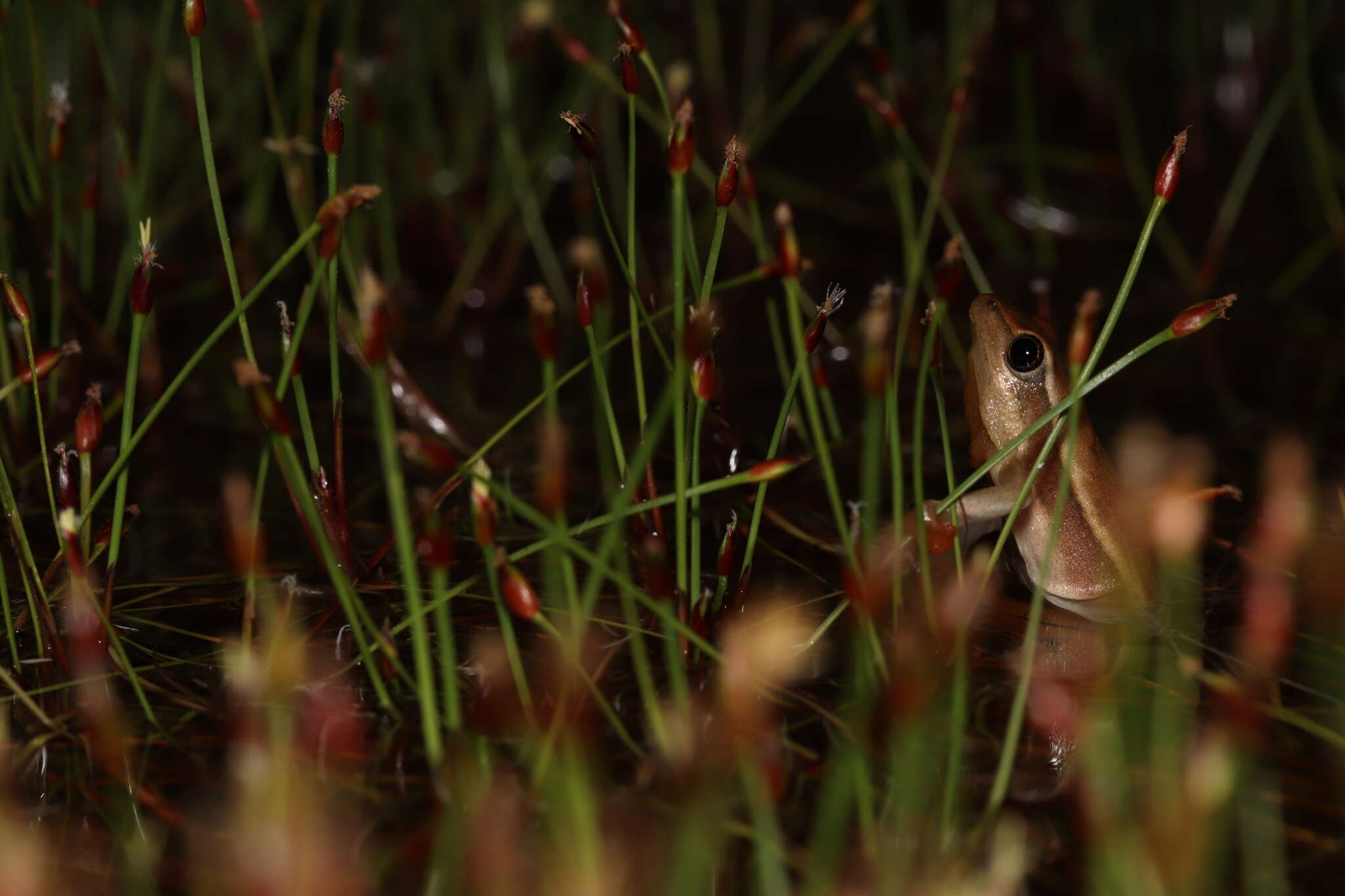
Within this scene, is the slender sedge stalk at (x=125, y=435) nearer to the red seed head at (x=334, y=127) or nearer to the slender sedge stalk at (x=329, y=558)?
the slender sedge stalk at (x=329, y=558)

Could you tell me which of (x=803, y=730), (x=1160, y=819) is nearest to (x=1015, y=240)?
(x=803, y=730)

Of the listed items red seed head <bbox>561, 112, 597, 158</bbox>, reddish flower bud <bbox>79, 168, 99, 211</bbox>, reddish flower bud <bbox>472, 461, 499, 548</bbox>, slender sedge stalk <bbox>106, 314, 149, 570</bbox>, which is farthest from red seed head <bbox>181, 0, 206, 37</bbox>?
reddish flower bud <bbox>79, 168, 99, 211</bbox>

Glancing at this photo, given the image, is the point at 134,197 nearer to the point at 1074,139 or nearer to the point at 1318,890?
the point at 1318,890

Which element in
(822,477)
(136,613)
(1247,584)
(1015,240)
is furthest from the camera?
(1015,240)

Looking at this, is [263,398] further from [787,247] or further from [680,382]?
[787,247]

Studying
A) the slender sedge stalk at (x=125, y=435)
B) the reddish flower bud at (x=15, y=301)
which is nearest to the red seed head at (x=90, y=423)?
the slender sedge stalk at (x=125, y=435)

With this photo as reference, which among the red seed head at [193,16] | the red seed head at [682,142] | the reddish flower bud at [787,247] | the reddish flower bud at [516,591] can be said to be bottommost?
the reddish flower bud at [516,591]

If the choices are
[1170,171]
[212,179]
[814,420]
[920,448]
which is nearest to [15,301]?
[212,179]
